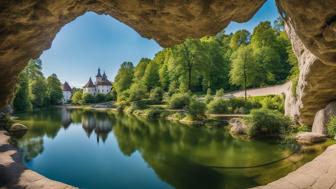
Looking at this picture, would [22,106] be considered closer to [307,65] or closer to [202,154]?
[202,154]

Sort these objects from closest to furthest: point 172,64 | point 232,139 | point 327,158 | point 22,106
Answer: point 327,158 → point 232,139 → point 22,106 → point 172,64

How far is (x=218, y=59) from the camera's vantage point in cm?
4869

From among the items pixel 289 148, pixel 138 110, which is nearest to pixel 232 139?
pixel 289 148

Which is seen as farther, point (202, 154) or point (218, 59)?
point (218, 59)

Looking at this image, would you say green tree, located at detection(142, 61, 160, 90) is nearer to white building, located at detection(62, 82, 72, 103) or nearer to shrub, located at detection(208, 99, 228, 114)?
shrub, located at detection(208, 99, 228, 114)

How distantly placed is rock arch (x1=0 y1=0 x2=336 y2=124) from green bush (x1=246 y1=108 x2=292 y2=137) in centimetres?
1183

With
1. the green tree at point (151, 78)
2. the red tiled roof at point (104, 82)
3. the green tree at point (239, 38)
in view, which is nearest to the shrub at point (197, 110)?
the green tree at point (151, 78)

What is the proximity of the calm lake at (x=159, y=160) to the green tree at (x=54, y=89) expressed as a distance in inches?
2080

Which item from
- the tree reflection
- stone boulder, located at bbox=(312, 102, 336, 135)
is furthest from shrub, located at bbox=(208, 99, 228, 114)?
stone boulder, located at bbox=(312, 102, 336, 135)

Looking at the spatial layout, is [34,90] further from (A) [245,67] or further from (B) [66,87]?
(B) [66,87]

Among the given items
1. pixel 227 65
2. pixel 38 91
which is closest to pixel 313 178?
pixel 227 65

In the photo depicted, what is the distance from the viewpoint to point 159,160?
14602 mm

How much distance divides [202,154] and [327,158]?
21.3ft

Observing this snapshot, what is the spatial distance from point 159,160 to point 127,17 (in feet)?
28.3
